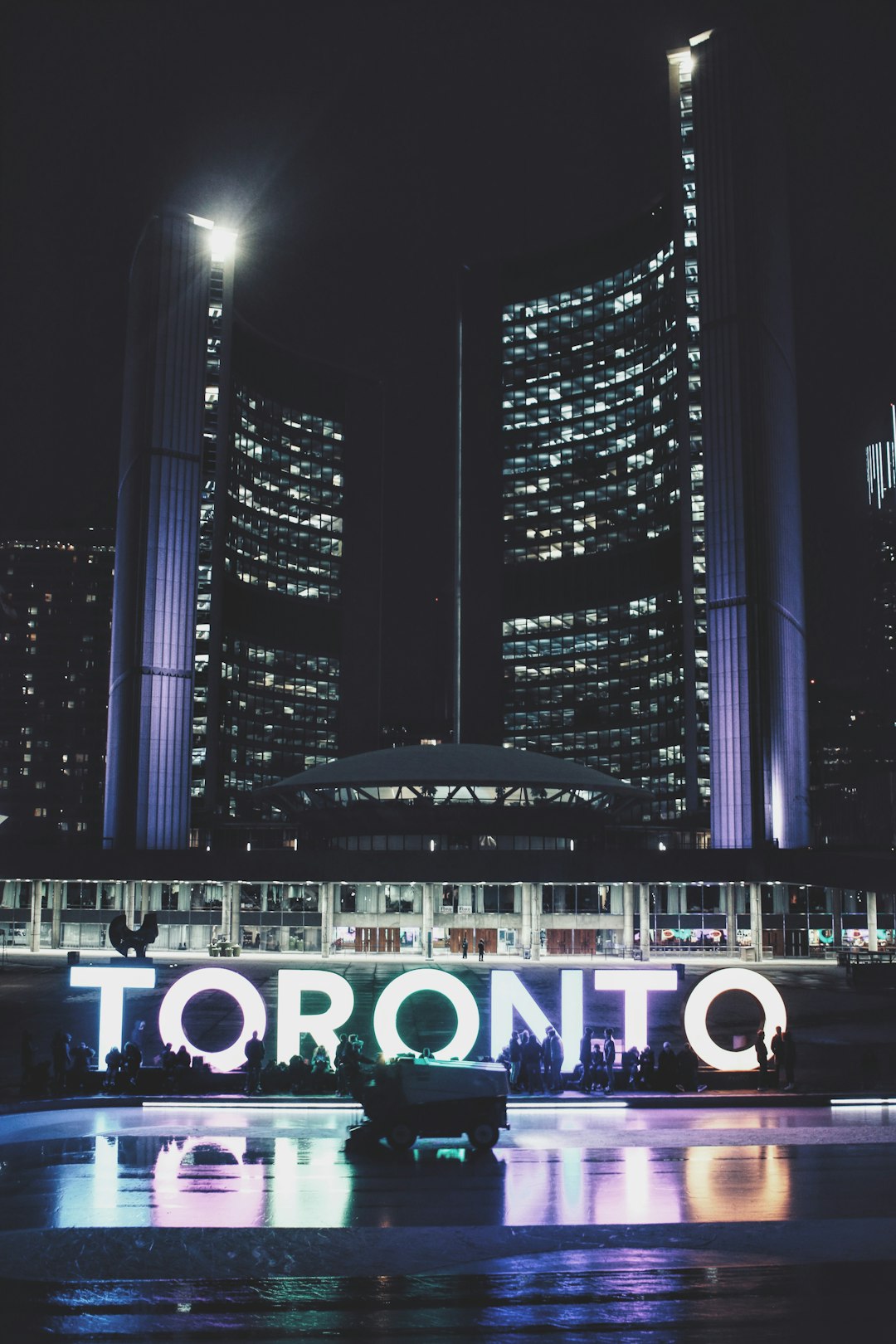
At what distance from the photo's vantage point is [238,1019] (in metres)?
52.6

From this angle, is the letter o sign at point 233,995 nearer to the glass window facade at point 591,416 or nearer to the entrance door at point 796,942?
the entrance door at point 796,942

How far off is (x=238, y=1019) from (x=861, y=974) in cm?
3682

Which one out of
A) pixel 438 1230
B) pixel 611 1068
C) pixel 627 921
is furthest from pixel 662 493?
pixel 438 1230

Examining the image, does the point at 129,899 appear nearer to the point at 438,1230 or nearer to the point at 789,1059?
the point at 789,1059

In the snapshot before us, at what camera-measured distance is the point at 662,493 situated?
156 m

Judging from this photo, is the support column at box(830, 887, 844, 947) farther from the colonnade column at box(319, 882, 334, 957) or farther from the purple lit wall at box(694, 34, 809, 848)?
the colonnade column at box(319, 882, 334, 957)

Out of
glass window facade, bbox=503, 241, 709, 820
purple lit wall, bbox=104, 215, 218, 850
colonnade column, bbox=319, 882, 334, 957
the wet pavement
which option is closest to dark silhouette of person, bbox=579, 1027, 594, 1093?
the wet pavement

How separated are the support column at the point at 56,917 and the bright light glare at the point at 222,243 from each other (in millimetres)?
74998

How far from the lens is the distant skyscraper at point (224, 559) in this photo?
132 meters

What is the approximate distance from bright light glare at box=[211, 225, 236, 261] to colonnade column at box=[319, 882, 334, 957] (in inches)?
3065

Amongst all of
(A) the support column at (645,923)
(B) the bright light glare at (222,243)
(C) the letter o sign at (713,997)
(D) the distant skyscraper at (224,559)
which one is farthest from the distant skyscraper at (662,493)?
(C) the letter o sign at (713,997)

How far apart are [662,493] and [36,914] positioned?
299 feet

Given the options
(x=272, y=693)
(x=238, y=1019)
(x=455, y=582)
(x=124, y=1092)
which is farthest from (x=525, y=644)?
(x=124, y=1092)

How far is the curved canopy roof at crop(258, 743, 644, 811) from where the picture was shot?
10144 cm
